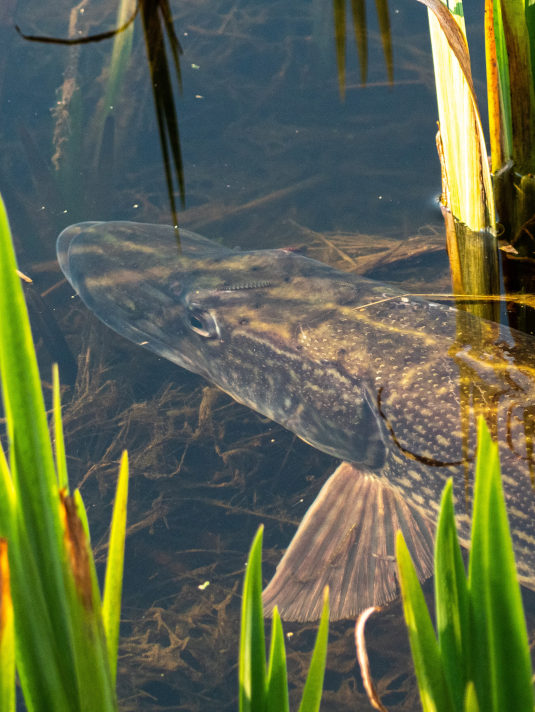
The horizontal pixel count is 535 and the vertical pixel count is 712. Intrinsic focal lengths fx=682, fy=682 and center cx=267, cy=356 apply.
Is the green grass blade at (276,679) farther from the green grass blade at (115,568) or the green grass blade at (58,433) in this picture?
the green grass blade at (58,433)

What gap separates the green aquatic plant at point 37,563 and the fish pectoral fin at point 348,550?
167 centimetres

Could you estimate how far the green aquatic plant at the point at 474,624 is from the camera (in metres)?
0.81

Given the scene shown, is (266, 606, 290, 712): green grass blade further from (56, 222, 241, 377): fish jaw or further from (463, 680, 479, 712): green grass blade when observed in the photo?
(56, 222, 241, 377): fish jaw

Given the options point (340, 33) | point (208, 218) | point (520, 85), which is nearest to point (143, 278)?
point (208, 218)

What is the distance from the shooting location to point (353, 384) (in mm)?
2369

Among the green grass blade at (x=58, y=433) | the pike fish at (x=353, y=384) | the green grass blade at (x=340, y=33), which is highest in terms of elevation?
the green grass blade at (x=340, y=33)

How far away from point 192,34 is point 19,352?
17.5ft

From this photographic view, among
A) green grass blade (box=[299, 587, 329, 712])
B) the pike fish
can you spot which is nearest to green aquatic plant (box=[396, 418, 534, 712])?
green grass blade (box=[299, 587, 329, 712])

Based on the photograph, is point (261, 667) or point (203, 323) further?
point (203, 323)

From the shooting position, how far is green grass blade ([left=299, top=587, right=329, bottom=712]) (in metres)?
0.92

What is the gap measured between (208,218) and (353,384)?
2.10m

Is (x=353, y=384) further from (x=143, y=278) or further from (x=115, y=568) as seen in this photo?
(x=115, y=568)

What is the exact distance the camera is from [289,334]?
249 cm

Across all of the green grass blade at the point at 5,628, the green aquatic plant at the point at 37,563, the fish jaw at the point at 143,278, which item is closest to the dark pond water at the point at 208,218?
the fish jaw at the point at 143,278
